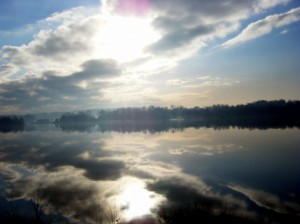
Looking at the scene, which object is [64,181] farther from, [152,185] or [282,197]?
[282,197]

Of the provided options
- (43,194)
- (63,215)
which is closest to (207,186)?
→ (63,215)

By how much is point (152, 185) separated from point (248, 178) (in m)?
9.95

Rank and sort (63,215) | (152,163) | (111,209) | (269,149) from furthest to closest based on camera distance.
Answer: (269,149)
(152,163)
(111,209)
(63,215)

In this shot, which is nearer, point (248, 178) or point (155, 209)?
point (155, 209)

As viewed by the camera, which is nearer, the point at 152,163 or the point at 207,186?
the point at 207,186

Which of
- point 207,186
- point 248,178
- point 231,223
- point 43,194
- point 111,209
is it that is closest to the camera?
point 231,223

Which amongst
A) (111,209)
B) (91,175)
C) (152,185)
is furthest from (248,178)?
(91,175)

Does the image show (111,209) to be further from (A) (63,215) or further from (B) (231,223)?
(B) (231,223)

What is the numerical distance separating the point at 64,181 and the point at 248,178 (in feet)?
65.0

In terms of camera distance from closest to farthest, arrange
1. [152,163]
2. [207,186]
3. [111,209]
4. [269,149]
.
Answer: [111,209], [207,186], [152,163], [269,149]

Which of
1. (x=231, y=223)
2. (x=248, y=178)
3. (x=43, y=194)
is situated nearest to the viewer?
(x=231, y=223)

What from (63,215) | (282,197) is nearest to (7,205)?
(63,215)

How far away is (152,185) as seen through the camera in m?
27.5

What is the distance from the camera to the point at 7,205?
833 inches
